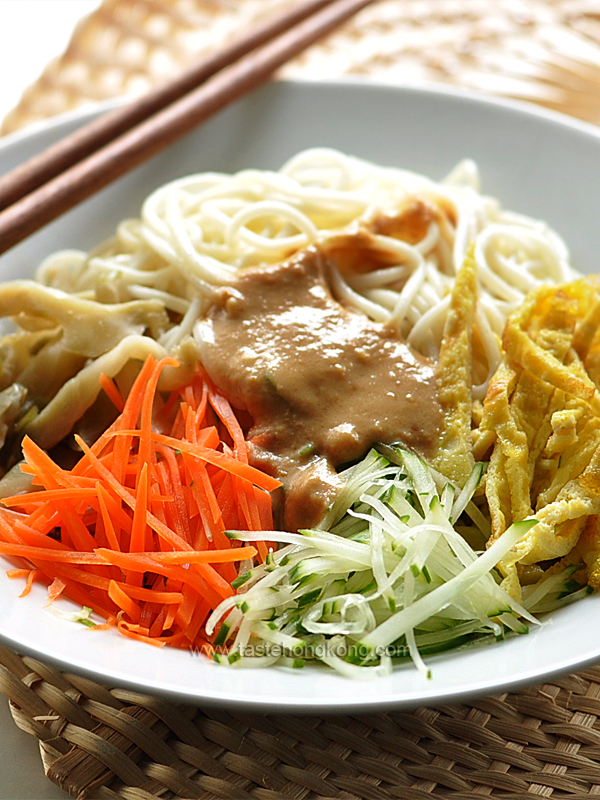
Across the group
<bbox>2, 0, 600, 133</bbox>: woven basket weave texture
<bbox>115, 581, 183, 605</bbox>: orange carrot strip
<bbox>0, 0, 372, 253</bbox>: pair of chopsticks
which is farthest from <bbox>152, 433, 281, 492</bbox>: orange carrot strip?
<bbox>2, 0, 600, 133</bbox>: woven basket weave texture

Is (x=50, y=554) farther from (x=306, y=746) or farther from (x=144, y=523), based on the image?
(x=306, y=746)

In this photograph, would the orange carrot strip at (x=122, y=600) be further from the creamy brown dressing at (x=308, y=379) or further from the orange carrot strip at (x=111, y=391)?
the orange carrot strip at (x=111, y=391)

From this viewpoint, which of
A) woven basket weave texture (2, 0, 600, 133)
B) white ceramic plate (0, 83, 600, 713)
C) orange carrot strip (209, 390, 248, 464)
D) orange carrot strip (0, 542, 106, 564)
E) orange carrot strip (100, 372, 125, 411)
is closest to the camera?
orange carrot strip (0, 542, 106, 564)

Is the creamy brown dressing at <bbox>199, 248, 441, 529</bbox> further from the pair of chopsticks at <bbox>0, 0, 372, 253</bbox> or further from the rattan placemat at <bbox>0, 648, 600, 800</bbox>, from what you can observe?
the pair of chopsticks at <bbox>0, 0, 372, 253</bbox>

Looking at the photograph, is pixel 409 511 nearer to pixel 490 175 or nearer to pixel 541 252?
pixel 541 252

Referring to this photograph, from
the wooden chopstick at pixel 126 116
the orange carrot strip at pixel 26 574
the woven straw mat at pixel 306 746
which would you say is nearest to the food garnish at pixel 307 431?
the orange carrot strip at pixel 26 574

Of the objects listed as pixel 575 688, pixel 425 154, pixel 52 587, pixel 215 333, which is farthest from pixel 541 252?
pixel 52 587

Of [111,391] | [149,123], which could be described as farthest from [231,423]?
[149,123]
